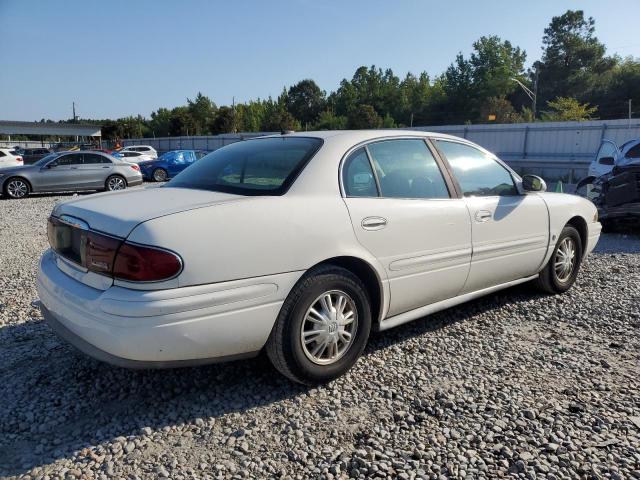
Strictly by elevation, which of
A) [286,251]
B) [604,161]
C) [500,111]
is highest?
[500,111]

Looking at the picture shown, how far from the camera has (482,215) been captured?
3.78 meters

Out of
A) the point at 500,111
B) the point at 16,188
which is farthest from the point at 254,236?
the point at 500,111

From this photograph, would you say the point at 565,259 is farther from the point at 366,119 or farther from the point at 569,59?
the point at 569,59

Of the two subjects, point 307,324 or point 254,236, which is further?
point 307,324

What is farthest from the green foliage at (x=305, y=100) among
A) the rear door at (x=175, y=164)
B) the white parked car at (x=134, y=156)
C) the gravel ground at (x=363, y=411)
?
the gravel ground at (x=363, y=411)

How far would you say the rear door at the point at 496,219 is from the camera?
3779 millimetres

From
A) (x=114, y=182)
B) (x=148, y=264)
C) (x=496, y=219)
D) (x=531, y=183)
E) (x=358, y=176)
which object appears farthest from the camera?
(x=114, y=182)

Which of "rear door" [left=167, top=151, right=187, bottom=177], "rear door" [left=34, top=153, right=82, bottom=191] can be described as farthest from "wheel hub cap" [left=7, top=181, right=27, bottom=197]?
"rear door" [left=167, top=151, right=187, bottom=177]

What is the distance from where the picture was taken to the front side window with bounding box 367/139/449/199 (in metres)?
3.34

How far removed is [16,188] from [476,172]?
593 inches

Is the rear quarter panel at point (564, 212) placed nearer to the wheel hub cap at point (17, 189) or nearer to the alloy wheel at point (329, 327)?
the alloy wheel at point (329, 327)

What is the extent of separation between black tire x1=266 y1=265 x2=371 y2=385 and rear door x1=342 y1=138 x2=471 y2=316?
10.5 inches

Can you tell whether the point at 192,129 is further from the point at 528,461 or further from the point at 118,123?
the point at 528,461

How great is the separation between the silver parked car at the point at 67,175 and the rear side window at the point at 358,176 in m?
14.6
